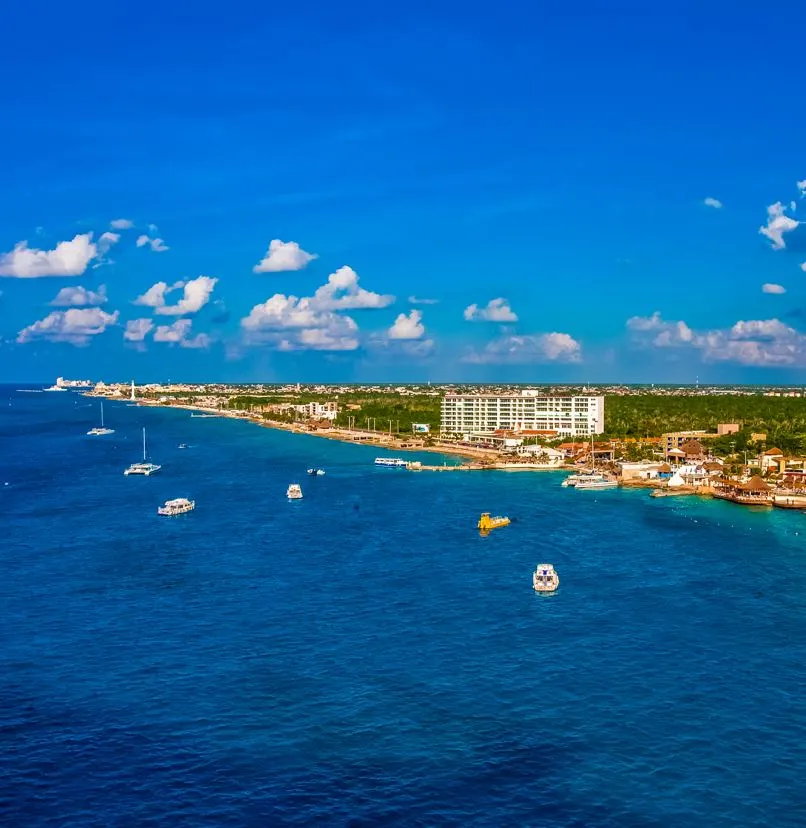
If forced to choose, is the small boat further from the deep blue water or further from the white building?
the white building

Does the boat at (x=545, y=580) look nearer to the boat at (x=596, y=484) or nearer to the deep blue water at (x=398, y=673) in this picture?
the deep blue water at (x=398, y=673)

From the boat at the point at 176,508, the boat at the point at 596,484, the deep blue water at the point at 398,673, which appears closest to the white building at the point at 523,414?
the boat at the point at 596,484

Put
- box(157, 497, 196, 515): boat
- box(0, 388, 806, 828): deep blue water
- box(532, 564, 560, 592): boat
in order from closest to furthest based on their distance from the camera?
box(0, 388, 806, 828): deep blue water < box(532, 564, 560, 592): boat < box(157, 497, 196, 515): boat

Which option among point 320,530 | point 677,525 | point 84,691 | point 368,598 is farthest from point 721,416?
point 84,691

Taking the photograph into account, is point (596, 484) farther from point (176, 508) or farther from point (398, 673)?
point (398, 673)

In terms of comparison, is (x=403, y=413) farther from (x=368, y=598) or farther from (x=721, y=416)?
(x=368, y=598)

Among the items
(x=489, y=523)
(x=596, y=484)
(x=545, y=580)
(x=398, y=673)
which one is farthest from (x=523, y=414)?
(x=398, y=673)

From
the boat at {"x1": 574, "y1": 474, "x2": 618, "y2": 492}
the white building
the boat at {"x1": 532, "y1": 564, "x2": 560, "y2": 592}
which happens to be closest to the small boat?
the boat at {"x1": 574, "y1": 474, "x2": 618, "y2": 492}
